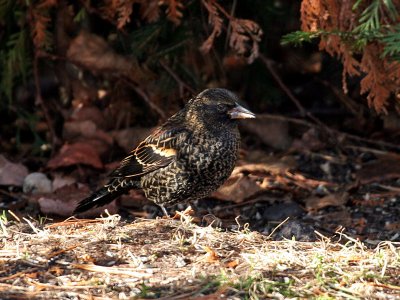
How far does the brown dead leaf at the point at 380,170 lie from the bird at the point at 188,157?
144 centimetres

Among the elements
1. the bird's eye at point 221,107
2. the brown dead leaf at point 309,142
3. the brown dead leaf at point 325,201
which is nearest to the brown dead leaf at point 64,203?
the bird's eye at point 221,107

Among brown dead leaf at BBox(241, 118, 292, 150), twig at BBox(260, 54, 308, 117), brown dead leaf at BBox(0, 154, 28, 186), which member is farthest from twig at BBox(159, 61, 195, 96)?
brown dead leaf at BBox(0, 154, 28, 186)

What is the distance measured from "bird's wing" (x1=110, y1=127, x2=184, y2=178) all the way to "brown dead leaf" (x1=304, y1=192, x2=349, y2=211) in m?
1.15

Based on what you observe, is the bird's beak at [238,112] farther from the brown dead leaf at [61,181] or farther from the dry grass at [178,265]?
the brown dead leaf at [61,181]

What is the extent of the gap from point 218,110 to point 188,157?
41cm

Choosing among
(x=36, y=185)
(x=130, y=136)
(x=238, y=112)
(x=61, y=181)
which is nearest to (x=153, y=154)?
(x=238, y=112)

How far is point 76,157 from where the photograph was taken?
6.98m

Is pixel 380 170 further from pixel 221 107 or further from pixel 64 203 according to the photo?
pixel 64 203

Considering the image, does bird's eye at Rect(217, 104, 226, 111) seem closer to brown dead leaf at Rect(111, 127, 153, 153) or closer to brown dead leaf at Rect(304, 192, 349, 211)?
brown dead leaf at Rect(304, 192, 349, 211)

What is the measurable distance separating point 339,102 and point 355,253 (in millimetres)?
3606

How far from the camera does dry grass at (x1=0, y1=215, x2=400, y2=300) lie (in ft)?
12.9

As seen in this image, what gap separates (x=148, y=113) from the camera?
7.62m

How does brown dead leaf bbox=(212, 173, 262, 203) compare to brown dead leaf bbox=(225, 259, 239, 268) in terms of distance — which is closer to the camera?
brown dead leaf bbox=(225, 259, 239, 268)

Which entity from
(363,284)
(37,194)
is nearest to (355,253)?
(363,284)
